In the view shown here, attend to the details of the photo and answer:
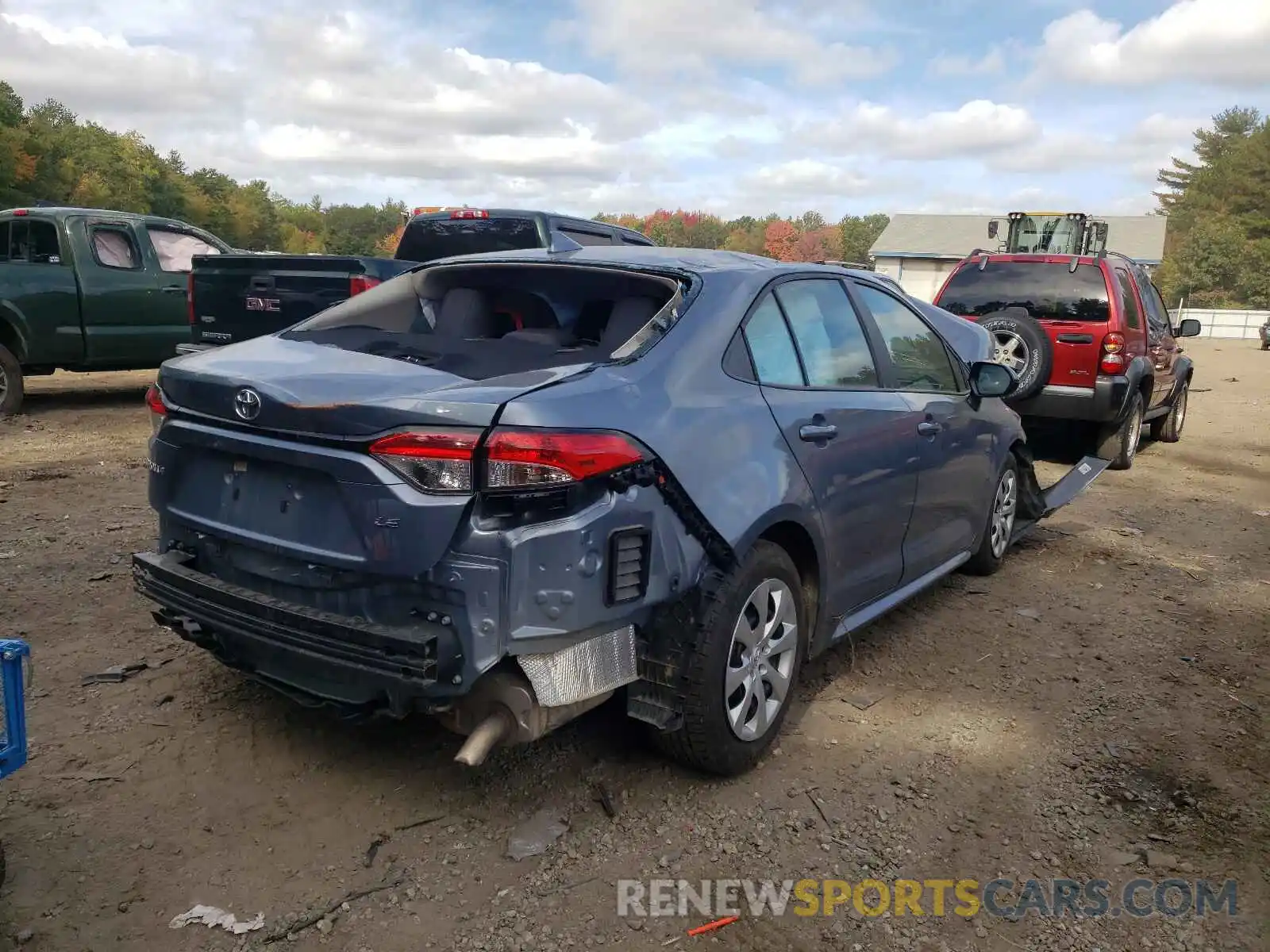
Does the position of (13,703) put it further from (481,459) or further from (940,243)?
(940,243)

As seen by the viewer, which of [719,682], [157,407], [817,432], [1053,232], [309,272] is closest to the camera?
[719,682]

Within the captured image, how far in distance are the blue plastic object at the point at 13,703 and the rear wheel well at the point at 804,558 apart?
2160 mm

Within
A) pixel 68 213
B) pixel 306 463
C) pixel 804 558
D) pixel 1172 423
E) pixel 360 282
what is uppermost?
pixel 68 213

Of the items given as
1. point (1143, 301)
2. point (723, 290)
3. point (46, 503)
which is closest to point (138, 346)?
point (46, 503)

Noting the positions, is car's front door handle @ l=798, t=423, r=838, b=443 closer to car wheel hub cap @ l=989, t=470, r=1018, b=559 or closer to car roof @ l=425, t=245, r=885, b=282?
car roof @ l=425, t=245, r=885, b=282

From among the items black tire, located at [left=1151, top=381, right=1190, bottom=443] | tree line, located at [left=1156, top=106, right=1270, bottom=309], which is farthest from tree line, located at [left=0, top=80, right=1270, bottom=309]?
black tire, located at [left=1151, top=381, right=1190, bottom=443]

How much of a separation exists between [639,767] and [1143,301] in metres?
8.24

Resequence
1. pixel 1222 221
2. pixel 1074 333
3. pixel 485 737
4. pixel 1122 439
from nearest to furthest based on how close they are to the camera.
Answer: pixel 485 737 → pixel 1074 333 → pixel 1122 439 → pixel 1222 221

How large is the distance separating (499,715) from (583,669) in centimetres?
28

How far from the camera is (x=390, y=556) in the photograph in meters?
2.67

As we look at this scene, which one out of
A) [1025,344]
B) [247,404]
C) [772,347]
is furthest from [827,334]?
[1025,344]

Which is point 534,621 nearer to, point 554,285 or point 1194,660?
point 554,285

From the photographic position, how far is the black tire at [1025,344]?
8.57 metres

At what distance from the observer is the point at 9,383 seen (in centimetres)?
941
